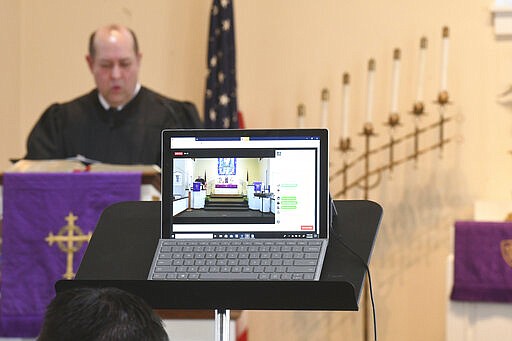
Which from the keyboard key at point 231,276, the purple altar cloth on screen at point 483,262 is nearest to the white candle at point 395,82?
the purple altar cloth on screen at point 483,262

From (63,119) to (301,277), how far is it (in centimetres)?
368

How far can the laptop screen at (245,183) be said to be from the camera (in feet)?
7.57

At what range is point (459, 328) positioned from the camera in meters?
5.37

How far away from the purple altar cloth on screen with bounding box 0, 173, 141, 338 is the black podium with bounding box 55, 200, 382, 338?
2.15 m

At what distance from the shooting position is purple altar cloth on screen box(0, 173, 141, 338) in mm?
4586

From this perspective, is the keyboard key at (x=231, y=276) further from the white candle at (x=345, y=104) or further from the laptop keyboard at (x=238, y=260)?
the white candle at (x=345, y=104)

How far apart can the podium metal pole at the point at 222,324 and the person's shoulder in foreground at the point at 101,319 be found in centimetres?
66

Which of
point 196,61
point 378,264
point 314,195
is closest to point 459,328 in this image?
point 378,264

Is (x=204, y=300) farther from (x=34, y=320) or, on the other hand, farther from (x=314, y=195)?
(x=34, y=320)

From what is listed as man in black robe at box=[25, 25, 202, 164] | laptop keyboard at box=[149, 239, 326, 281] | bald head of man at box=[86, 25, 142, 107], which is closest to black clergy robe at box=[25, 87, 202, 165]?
man in black robe at box=[25, 25, 202, 164]

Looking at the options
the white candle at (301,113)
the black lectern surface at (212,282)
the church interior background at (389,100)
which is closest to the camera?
the black lectern surface at (212,282)

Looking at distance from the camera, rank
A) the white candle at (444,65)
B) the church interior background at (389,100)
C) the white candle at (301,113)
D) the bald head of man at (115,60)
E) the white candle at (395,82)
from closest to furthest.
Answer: the bald head of man at (115,60) < the white candle at (444,65) < the white candle at (395,82) < the white candle at (301,113) < the church interior background at (389,100)

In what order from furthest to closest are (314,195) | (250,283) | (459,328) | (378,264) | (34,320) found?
(378,264)
(459,328)
(34,320)
(314,195)
(250,283)

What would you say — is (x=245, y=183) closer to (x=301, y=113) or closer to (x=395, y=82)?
(x=395, y=82)
